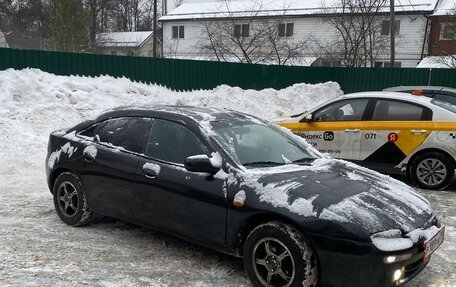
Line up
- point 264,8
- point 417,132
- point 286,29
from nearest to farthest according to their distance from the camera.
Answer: point 417,132, point 286,29, point 264,8

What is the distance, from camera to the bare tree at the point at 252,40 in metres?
30.8

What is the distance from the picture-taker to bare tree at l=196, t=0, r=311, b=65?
3075 cm

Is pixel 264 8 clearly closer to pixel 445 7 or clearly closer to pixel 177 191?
pixel 445 7

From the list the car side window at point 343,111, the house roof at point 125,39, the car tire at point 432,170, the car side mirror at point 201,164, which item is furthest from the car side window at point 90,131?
the house roof at point 125,39

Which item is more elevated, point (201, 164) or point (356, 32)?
point (356, 32)

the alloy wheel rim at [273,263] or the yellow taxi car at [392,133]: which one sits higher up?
the yellow taxi car at [392,133]

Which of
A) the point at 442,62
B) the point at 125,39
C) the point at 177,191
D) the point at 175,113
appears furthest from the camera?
the point at 125,39

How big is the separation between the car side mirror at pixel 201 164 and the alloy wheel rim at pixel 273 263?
2.48 feet

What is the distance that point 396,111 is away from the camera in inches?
296

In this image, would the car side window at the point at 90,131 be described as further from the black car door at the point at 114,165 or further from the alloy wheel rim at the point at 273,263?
the alloy wheel rim at the point at 273,263

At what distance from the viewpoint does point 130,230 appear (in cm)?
511

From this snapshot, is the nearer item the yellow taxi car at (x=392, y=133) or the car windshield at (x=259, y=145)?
the car windshield at (x=259, y=145)

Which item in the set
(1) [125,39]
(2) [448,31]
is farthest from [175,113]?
(1) [125,39]

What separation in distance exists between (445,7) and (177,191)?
32337mm
